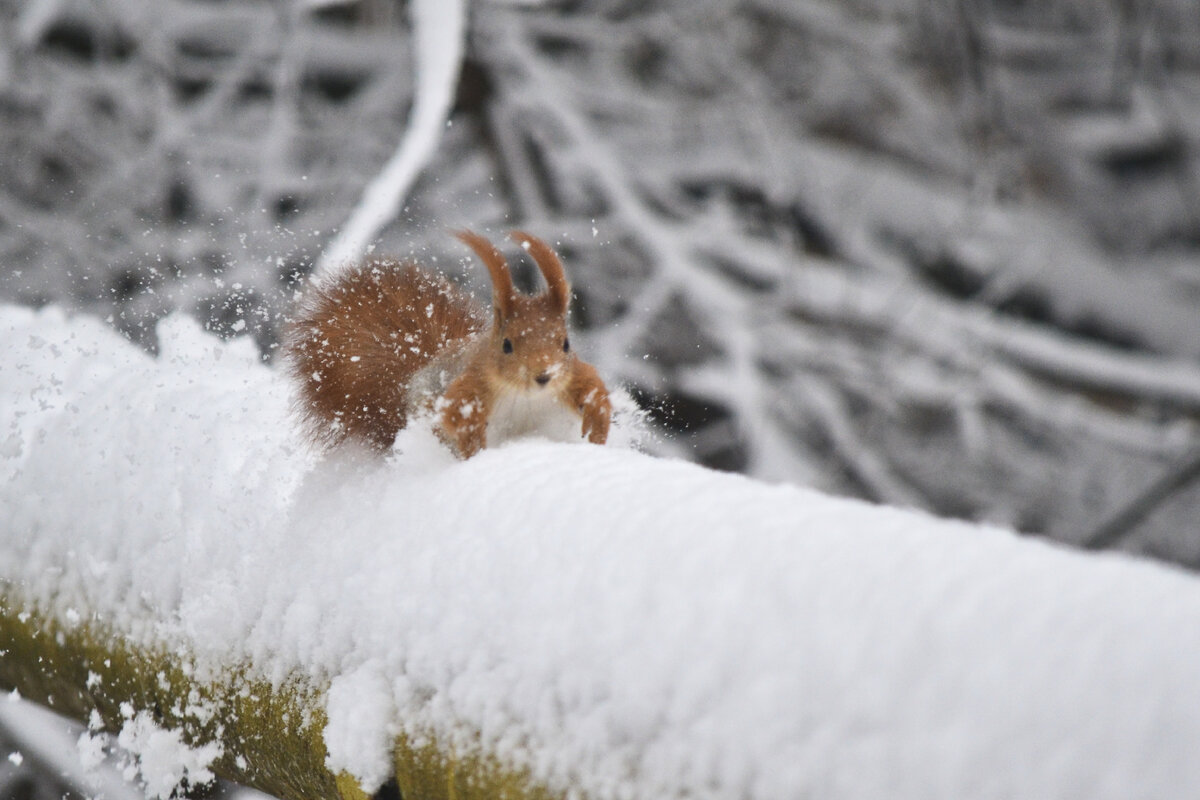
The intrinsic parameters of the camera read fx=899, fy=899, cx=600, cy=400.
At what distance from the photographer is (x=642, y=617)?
13.6 inches

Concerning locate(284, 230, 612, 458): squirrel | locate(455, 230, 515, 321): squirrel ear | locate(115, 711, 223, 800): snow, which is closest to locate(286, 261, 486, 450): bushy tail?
locate(284, 230, 612, 458): squirrel

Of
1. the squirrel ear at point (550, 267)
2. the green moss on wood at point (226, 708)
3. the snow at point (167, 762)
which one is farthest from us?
the squirrel ear at point (550, 267)

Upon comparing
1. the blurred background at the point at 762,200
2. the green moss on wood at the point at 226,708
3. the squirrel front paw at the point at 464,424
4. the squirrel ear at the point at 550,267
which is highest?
the squirrel ear at the point at 550,267

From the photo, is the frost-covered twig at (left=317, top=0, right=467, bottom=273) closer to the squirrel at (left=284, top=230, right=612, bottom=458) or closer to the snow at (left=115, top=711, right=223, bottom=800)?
the squirrel at (left=284, top=230, right=612, bottom=458)

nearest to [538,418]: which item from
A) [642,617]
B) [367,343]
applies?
[367,343]

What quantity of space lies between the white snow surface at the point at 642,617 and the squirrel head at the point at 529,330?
0.10 m

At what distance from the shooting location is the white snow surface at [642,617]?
25 cm

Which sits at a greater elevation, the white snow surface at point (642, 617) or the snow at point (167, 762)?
the white snow surface at point (642, 617)

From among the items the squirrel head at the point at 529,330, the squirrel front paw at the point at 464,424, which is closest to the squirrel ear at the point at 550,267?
the squirrel head at the point at 529,330

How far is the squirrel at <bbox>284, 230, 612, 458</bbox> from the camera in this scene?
71 cm

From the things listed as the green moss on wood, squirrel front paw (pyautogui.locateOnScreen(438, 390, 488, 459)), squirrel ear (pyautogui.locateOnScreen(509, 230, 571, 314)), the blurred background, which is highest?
squirrel ear (pyautogui.locateOnScreen(509, 230, 571, 314))

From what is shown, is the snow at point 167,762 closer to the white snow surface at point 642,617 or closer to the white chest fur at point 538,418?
the white snow surface at point 642,617

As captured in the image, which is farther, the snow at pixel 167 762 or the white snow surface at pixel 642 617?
the snow at pixel 167 762

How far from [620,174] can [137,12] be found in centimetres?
129
